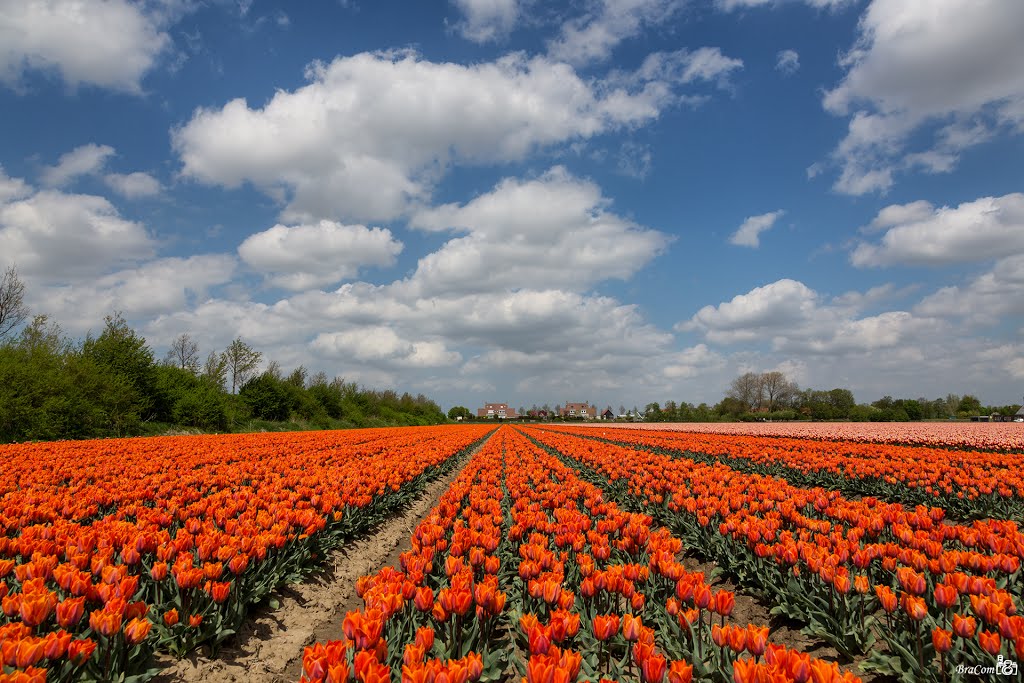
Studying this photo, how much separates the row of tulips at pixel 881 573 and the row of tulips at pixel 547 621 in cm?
68

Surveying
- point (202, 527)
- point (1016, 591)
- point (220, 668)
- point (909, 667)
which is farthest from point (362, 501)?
point (1016, 591)

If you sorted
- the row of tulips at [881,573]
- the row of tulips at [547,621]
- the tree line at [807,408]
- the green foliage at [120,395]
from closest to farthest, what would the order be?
the row of tulips at [547,621] < the row of tulips at [881,573] < the green foliage at [120,395] < the tree line at [807,408]

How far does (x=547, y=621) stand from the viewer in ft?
14.4

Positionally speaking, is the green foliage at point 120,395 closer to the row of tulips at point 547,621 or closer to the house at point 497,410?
the row of tulips at point 547,621

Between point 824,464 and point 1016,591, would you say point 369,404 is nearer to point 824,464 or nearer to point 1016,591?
point 824,464

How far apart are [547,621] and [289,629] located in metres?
2.80

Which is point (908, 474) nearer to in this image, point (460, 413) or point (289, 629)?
point (289, 629)

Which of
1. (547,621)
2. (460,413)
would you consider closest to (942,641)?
(547,621)

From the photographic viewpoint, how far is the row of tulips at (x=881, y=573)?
3387mm

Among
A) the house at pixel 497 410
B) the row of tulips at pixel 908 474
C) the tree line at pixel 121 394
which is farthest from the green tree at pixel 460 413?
the row of tulips at pixel 908 474

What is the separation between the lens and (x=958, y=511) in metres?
9.51

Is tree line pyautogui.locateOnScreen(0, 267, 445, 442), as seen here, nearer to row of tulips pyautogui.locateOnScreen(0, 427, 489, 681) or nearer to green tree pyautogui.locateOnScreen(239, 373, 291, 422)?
green tree pyautogui.locateOnScreen(239, 373, 291, 422)

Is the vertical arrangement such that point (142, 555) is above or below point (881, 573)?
above

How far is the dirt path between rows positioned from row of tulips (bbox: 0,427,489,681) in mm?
184
